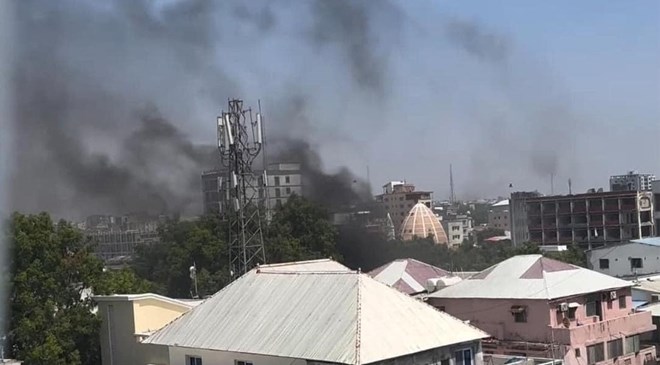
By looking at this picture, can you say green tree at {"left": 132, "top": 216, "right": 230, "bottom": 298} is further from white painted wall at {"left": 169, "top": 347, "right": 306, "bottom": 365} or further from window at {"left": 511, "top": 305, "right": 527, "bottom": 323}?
white painted wall at {"left": 169, "top": 347, "right": 306, "bottom": 365}

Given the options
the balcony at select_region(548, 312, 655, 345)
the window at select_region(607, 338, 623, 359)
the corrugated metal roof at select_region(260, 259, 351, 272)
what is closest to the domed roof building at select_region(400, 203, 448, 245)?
the balcony at select_region(548, 312, 655, 345)

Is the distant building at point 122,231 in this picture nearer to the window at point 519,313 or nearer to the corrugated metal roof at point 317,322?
the window at point 519,313

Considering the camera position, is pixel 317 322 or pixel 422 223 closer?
pixel 317 322

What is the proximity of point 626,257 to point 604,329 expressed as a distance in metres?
19.3

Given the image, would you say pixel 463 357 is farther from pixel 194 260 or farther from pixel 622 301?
pixel 194 260

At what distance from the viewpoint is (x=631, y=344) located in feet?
69.1

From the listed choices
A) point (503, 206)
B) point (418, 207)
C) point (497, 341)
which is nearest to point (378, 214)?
point (418, 207)

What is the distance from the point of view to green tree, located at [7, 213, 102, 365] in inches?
761

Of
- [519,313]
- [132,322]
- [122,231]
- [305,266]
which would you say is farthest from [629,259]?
[122,231]

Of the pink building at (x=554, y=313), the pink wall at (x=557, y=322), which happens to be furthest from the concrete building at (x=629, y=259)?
the pink building at (x=554, y=313)

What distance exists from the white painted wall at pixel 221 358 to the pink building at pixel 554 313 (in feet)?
27.6

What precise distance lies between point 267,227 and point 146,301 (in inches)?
1003

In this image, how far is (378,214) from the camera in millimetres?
63375

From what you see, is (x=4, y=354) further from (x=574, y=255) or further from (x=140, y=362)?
(x=574, y=255)
